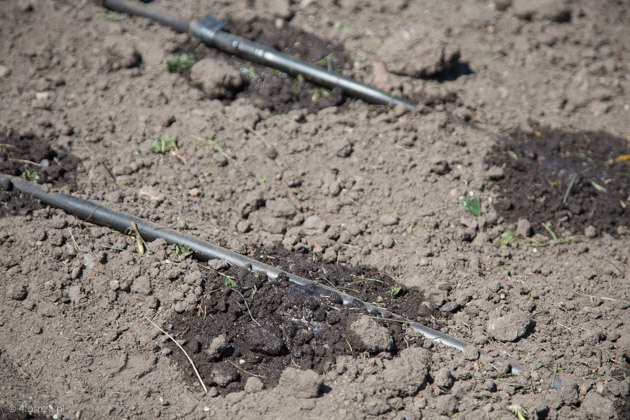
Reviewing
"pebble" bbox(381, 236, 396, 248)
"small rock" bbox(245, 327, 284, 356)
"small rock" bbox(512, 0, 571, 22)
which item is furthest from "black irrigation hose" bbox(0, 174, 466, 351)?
"small rock" bbox(512, 0, 571, 22)

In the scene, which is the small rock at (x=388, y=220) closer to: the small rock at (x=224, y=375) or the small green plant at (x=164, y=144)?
the small rock at (x=224, y=375)

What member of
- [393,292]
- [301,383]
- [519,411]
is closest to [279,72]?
[393,292]

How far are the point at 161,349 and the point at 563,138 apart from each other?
3.51 metres

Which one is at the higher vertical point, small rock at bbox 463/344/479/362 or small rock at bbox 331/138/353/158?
small rock at bbox 331/138/353/158

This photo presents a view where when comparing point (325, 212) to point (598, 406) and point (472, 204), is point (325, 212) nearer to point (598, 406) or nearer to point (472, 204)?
point (472, 204)

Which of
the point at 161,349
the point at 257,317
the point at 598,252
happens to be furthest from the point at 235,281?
the point at 598,252

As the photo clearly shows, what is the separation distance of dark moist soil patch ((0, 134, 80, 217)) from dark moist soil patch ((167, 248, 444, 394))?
4.41ft

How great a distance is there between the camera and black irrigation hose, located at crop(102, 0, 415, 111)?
13.5ft

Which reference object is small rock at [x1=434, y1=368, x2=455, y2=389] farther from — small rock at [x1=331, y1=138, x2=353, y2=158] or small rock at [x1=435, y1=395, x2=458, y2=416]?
small rock at [x1=331, y1=138, x2=353, y2=158]

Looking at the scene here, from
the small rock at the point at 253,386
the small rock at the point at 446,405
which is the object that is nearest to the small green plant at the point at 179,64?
the small rock at the point at 253,386

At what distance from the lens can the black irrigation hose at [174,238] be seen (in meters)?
2.97

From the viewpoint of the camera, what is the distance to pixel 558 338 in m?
3.01

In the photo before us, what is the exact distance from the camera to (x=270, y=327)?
2902 millimetres

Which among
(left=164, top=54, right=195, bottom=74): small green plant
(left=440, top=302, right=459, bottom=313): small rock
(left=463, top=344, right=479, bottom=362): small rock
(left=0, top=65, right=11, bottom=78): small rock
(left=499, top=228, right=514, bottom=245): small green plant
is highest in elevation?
(left=164, top=54, right=195, bottom=74): small green plant
